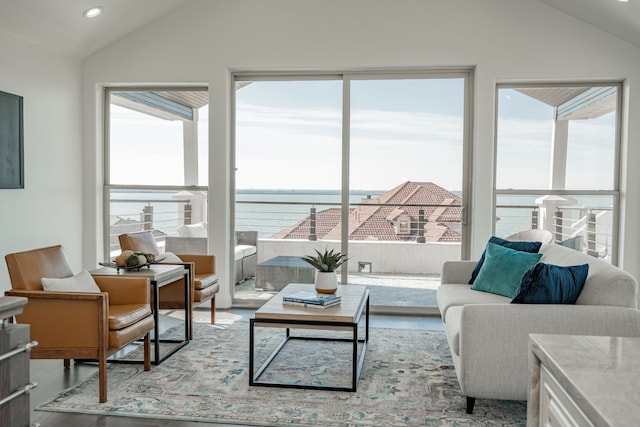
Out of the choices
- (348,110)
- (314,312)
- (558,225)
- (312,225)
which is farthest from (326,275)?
(558,225)

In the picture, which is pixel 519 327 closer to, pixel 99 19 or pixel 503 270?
pixel 503 270

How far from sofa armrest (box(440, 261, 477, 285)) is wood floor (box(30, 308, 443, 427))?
22.1 inches

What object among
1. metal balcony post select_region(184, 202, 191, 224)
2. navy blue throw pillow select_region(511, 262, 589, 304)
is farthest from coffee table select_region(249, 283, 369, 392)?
metal balcony post select_region(184, 202, 191, 224)

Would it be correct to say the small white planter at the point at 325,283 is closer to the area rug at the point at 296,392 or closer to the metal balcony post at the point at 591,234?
the area rug at the point at 296,392

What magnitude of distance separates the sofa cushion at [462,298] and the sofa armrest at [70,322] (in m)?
2.19

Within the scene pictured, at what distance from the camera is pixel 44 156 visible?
498cm

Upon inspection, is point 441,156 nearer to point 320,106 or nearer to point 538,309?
point 320,106

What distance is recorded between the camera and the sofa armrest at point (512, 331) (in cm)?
275

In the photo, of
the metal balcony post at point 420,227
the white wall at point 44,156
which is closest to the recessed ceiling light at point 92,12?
the white wall at point 44,156

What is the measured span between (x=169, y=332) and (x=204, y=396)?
159 centimetres

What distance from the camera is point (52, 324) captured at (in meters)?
3.11

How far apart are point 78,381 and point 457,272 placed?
9.59 ft

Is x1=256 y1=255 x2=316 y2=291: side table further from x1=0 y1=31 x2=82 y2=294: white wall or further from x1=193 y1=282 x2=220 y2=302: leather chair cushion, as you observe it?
x1=0 y1=31 x2=82 y2=294: white wall

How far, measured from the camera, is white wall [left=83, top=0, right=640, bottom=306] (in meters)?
5.06
